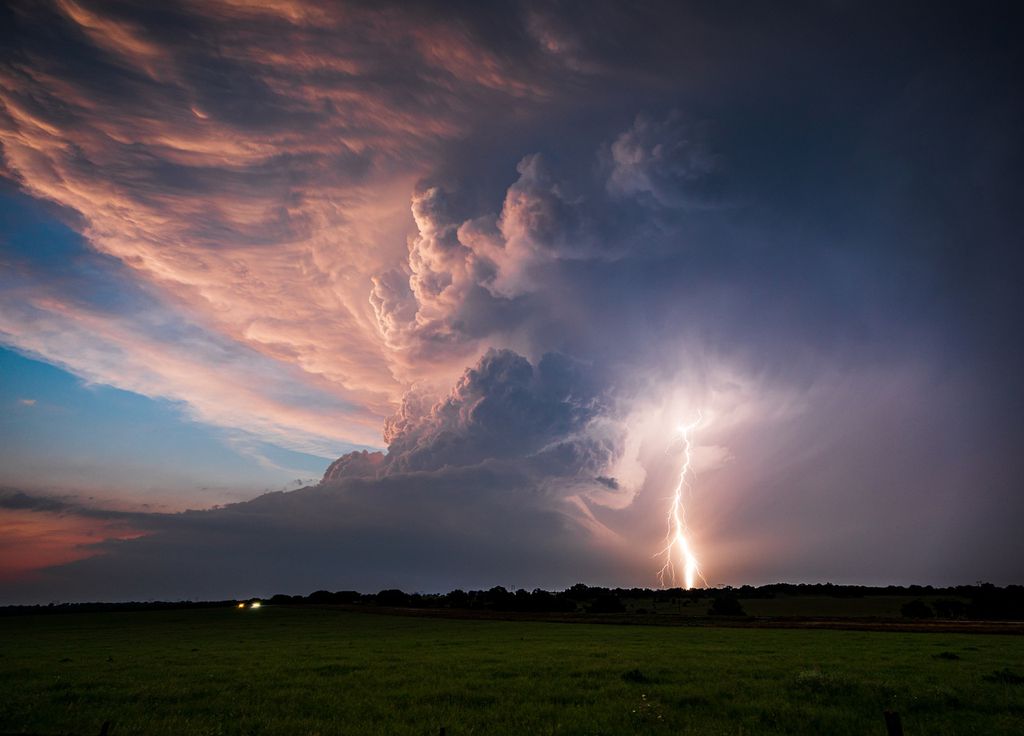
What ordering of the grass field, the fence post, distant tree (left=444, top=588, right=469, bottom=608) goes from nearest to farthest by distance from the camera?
the fence post
the grass field
distant tree (left=444, top=588, right=469, bottom=608)

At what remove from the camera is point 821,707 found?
18.4 meters

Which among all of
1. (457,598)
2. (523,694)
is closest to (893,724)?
(523,694)

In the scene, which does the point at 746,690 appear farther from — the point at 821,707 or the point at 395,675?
the point at 395,675

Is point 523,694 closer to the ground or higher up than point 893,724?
closer to the ground

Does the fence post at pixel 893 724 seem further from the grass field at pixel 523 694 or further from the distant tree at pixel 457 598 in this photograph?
the distant tree at pixel 457 598

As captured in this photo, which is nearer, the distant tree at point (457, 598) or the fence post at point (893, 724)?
the fence post at point (893, 724)

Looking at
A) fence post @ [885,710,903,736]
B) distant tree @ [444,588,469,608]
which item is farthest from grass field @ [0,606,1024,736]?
distant tree @ [444,588,469,608]

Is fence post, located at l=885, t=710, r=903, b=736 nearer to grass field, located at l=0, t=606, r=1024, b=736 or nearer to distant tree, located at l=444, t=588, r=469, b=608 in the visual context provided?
grass field, located at l=0, t=606, r=1024, b=736

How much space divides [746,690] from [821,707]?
13.3 feet

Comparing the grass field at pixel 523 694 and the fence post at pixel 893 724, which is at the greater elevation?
the fence post at pixel 893 724

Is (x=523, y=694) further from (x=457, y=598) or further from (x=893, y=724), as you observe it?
(x=457, y=598)

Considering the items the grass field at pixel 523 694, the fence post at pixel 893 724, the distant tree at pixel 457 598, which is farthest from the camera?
the distant tree at pixel 457 598

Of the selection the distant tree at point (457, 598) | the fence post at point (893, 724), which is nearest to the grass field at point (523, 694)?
the fence post at point (893, 724)

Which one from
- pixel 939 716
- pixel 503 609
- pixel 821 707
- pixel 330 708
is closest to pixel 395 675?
Answer: pixel 330 708
